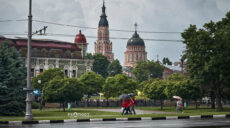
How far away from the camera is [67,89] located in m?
46.8

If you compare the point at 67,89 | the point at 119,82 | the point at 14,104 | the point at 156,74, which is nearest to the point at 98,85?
the point at 119,82

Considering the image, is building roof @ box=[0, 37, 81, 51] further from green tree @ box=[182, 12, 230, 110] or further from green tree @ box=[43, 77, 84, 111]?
green tree @ box=[182, 12, 230, 110]

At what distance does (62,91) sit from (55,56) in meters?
43.8

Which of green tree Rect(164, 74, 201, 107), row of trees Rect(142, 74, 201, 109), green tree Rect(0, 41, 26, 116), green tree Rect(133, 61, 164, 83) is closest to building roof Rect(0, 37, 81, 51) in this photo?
row of trees Rect(142, 74, 201, 109)

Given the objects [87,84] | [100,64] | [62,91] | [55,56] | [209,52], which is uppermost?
[100,64]

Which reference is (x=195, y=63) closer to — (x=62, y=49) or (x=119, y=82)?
(x=119, y=82)

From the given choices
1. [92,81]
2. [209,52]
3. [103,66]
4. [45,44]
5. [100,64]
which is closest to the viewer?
[209,52]

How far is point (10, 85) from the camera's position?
3478 centimetres

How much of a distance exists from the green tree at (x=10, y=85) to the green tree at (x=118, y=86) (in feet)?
113

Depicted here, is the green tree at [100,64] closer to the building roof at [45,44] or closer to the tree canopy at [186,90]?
the building roof at [45,44]

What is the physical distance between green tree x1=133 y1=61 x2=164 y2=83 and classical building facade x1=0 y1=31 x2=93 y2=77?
4034cm

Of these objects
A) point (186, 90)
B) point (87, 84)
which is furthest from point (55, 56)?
point (186, 90)

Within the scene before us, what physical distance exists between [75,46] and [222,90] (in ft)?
170

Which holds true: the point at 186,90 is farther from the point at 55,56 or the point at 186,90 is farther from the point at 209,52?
the point at 55,56
